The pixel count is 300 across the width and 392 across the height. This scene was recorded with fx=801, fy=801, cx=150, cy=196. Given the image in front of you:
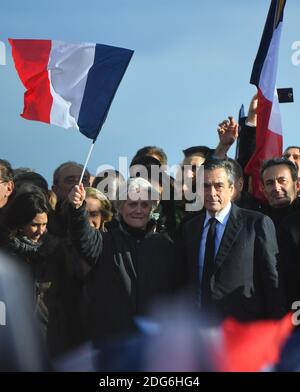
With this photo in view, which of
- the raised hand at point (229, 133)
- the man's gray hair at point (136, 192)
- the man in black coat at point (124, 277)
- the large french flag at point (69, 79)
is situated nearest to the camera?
the man in black coat at point (124, 277)

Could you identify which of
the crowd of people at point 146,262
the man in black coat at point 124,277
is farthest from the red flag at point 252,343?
the man in black coat at point 124,277

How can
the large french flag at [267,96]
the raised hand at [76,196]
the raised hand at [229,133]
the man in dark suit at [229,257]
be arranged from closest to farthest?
the raised hand at [76,196]
the man in dark suit at [229,257]
the raised hand at [229,133]
the large french flag at [267,96]

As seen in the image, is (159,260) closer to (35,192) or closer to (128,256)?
(128,256)

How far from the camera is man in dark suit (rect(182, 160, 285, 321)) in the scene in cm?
499

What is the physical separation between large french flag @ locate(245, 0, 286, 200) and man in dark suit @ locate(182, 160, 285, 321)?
124 cm

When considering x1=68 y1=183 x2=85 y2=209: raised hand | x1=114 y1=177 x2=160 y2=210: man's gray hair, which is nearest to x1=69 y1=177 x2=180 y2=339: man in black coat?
x1=114 y1=177 x2=160 y2=210: man's gray hair

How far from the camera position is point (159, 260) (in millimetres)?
5168

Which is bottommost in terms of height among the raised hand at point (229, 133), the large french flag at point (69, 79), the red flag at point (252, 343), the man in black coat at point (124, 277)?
the red flag at point (252, 343)

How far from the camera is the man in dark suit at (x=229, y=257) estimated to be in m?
4.99

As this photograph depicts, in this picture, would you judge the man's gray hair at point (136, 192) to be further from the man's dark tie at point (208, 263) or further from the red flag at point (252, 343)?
the red flag at point (252, 343)

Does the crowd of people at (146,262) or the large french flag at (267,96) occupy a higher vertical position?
the large french flag at (267,96)

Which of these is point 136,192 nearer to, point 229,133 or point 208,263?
point 208,263
